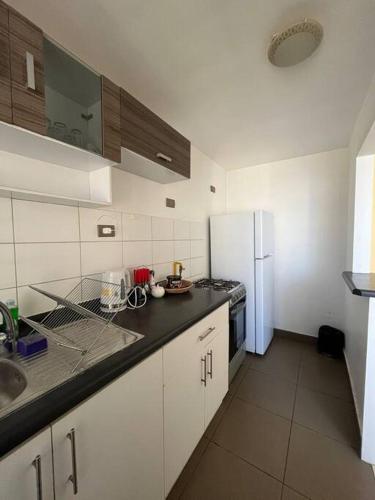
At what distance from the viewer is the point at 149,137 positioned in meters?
1.24

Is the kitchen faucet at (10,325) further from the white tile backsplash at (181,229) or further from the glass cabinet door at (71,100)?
the white tile backsplash at (181,229)

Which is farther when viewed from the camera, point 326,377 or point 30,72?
point 326,377

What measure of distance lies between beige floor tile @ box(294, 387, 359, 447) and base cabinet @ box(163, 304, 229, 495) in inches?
25.0

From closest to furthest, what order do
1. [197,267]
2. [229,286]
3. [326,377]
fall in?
[326,377] < [229,286] < [197,267]

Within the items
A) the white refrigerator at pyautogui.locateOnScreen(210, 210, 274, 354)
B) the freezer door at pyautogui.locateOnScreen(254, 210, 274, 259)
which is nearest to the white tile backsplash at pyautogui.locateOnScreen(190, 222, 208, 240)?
the white refrigerator at pyautogui.locateOnScreen(210, 210, 274, 354)

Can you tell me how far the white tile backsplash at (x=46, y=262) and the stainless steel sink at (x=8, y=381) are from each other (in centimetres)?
39

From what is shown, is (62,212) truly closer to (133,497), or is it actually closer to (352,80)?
(133,497)

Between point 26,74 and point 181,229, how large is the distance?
1474 mm

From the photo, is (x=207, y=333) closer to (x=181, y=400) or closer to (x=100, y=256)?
(x=181, y=400)

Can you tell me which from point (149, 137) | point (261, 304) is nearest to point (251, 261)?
point (261, 304)

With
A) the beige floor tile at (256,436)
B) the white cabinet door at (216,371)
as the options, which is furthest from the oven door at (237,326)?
the beige floor tile at (256,436)

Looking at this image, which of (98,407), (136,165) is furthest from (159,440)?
(136,165)

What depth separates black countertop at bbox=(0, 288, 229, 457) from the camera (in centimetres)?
47

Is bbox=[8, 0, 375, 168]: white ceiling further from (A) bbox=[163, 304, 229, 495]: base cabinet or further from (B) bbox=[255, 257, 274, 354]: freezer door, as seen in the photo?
(A) bbox=[163, 304, 229, 495]: base cabinet
